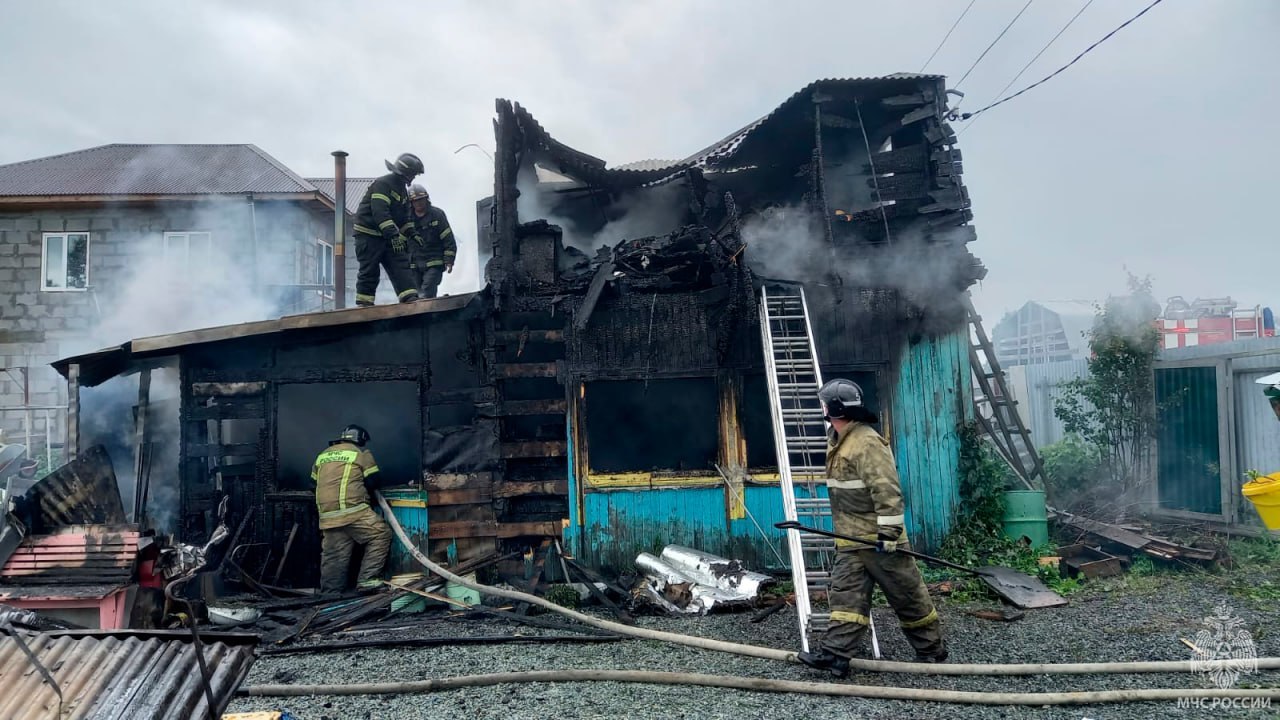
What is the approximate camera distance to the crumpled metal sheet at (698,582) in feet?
21.7

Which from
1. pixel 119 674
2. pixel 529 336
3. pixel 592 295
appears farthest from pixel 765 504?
pixel 119 674

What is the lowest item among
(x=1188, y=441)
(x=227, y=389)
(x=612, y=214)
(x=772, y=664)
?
(x=772, y=664)

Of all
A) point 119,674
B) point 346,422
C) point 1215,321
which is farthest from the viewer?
point 1215,321

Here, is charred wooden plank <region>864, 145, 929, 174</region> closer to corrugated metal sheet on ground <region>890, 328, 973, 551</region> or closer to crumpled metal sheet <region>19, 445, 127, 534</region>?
corrugated metal sheet on ground <region>890, 328, 973, 551</region>

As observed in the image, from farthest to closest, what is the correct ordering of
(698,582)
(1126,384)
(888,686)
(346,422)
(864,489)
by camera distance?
(1126,384)
(346,422)
(698,582)
(864,489)
(888,686)

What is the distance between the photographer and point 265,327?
7.33 meters

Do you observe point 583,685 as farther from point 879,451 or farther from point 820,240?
point 820,240

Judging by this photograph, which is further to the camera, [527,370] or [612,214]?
[612,214]

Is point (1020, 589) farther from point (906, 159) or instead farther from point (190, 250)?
point (190, 250)

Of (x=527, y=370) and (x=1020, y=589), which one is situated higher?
(x=527, y=370)

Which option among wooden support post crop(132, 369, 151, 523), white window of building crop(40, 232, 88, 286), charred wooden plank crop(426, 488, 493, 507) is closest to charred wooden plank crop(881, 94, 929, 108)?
charred wooden plank crop(426, 488, 493, 507)

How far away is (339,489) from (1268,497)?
8.93 m

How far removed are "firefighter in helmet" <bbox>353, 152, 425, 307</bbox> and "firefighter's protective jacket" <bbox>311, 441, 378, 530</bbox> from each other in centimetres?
252

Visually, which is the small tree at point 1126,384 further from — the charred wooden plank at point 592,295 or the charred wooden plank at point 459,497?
the charred wooden plank at point 459,497
